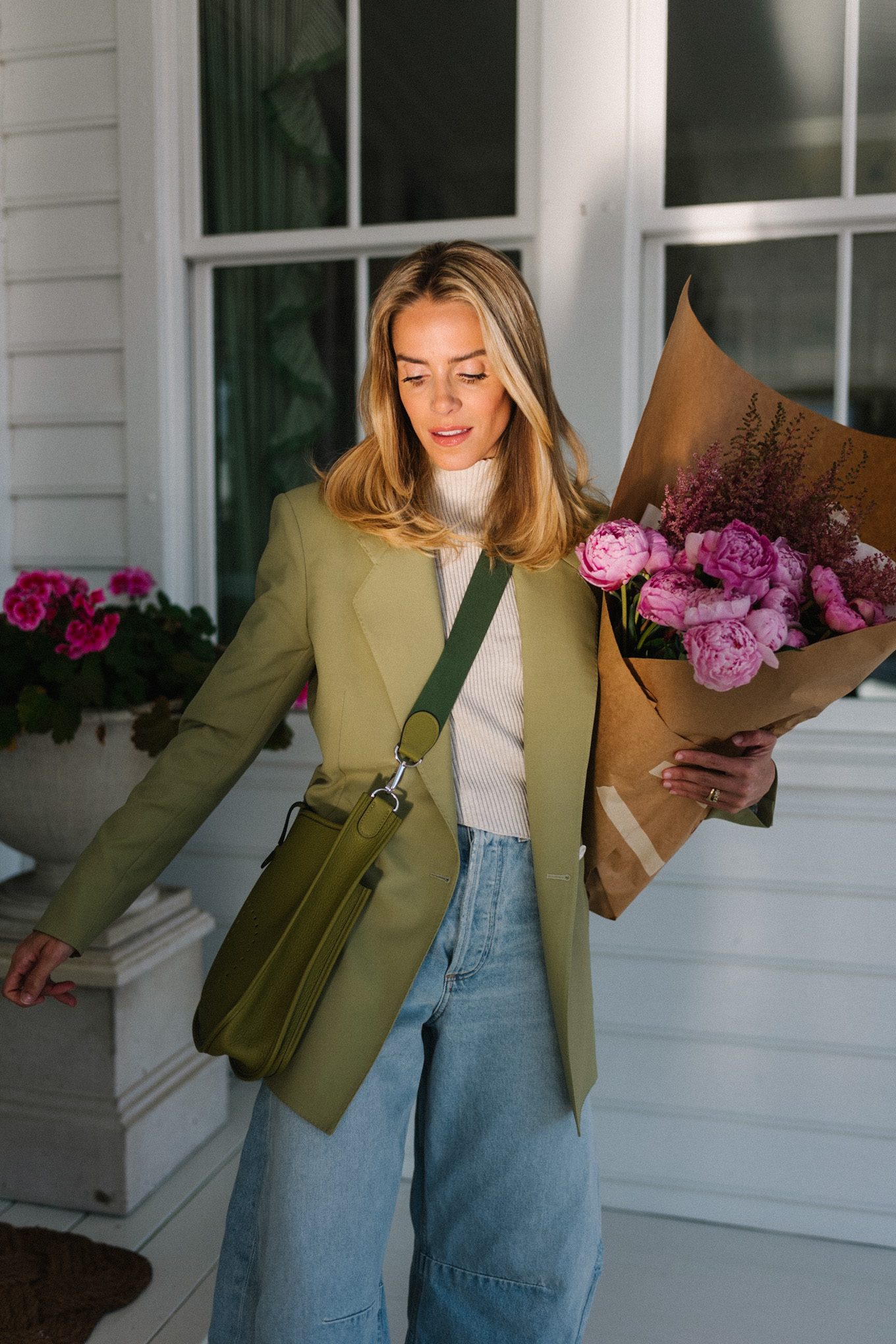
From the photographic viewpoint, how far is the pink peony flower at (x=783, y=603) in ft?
3.93

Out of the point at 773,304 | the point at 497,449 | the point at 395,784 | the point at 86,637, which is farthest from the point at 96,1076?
the point at 773,304

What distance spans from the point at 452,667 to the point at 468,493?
29 centimetres

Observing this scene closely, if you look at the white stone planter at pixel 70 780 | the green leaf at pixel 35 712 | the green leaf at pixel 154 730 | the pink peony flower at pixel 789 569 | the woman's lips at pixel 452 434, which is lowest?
the white stone planter at pixel 70 780

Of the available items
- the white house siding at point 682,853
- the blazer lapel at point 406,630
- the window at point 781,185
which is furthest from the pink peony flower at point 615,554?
the window at point 781,185

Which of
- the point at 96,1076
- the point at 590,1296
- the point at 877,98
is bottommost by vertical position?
the point at 96,1076

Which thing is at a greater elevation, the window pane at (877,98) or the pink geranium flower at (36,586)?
the window pane at (877,98)

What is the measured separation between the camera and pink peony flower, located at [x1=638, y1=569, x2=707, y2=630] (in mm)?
1211

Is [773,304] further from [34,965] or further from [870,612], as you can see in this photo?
[34,965]

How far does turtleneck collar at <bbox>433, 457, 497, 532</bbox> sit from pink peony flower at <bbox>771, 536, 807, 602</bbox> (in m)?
0.45

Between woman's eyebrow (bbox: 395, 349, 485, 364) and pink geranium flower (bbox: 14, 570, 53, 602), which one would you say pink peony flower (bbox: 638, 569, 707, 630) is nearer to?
woman's eyebrow (bbox: 395, 349, 485, 364)

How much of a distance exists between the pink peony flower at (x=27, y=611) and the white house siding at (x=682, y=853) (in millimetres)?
493

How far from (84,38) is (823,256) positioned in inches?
71.0

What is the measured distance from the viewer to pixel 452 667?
1.42m

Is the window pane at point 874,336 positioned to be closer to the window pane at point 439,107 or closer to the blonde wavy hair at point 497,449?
the window pane at point 439,107
